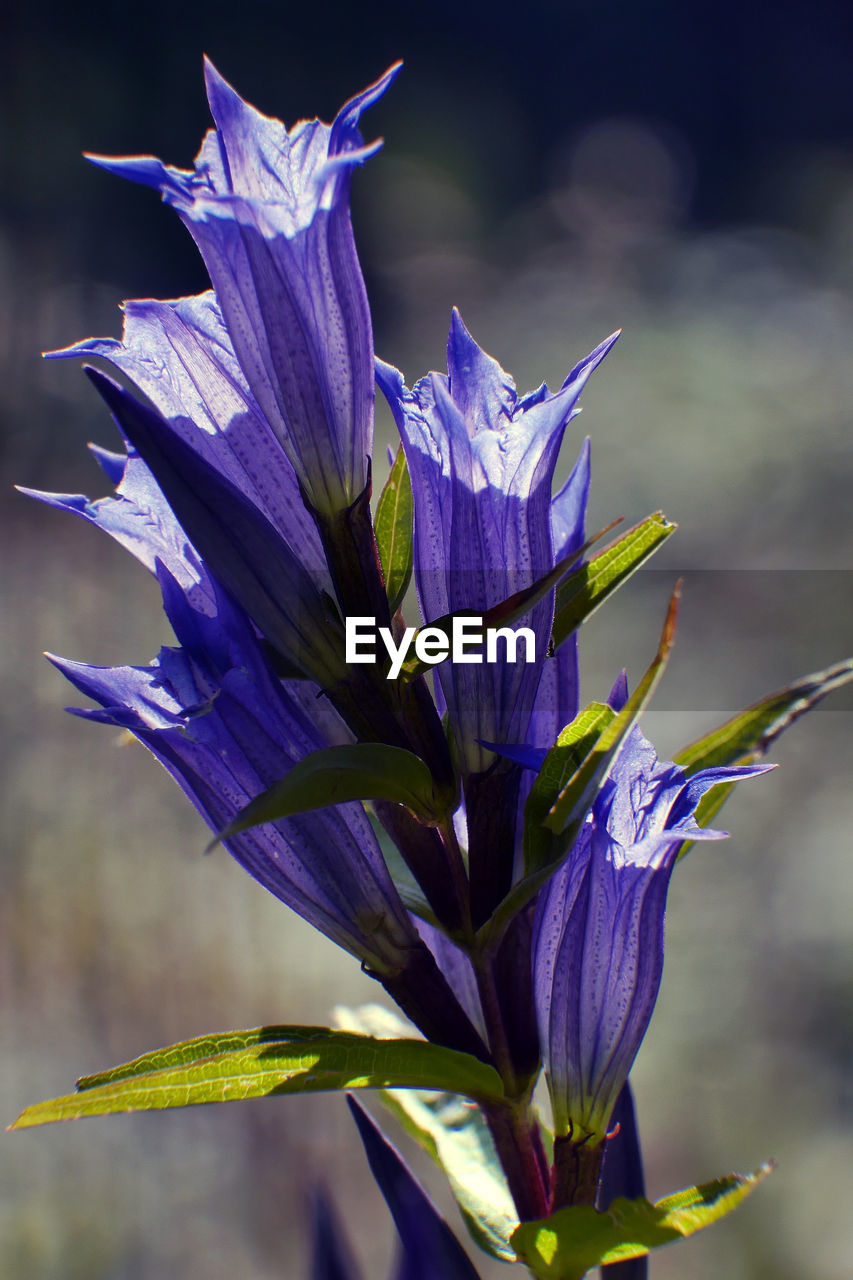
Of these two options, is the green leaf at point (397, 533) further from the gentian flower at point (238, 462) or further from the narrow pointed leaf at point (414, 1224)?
the narrow pointed leaf at point (414, 1224)

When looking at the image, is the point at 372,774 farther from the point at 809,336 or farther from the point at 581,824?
the point at 809,336

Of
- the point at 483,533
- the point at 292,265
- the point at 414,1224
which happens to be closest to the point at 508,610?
the point at 483,533

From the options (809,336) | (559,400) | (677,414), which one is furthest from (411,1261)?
(809,336)

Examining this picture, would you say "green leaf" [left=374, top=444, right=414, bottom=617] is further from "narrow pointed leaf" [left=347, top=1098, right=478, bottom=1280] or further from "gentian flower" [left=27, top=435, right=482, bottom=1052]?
"narrow pointed leaf" [left=347, top=1098, right=478, bottom=1280]

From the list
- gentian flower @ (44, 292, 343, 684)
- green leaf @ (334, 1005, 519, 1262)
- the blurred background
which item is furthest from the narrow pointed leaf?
the blurred background

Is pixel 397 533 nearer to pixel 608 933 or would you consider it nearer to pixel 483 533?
pixel 483 533

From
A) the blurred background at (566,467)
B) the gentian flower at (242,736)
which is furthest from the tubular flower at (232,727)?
the blurred background at (566,467)
